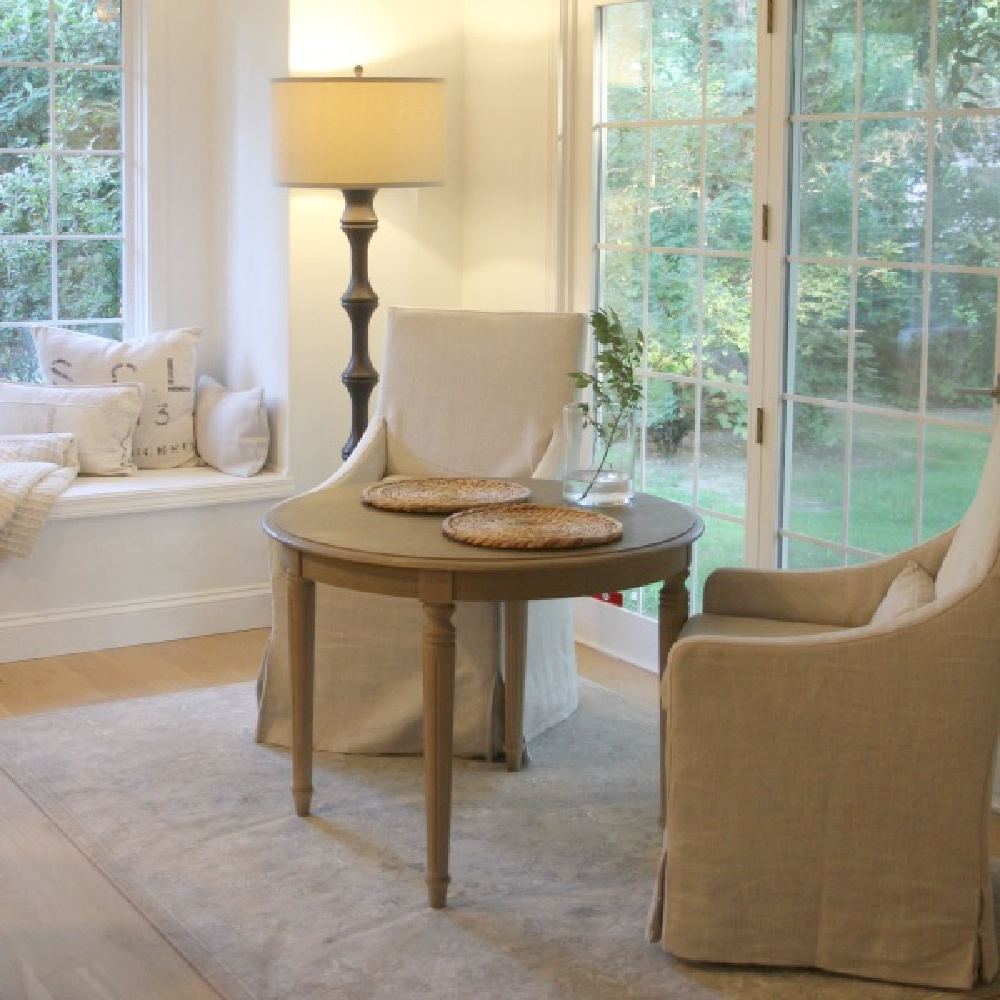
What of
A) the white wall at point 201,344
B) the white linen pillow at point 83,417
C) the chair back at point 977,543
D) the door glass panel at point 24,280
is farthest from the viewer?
the door glass panel at point 24,280

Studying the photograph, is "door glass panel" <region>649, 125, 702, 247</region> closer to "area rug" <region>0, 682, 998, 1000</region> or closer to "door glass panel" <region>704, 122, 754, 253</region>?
"door glass panel" <region>704, 122, 754, 253</region>

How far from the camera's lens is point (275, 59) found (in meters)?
4.98

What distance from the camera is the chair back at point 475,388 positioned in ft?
13.2

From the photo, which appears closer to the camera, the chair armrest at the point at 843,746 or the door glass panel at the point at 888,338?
the chair armrest at the point at 843,746

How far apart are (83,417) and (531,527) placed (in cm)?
220

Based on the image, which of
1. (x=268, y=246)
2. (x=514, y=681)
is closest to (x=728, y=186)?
(x=514, y=681)

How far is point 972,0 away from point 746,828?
1.82 m

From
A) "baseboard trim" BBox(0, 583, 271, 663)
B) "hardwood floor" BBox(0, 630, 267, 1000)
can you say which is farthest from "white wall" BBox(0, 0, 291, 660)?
"hardwood floor" BBox(0, 630, 267, 1000)

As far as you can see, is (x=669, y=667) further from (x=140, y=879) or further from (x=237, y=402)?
(x=237, y=402)

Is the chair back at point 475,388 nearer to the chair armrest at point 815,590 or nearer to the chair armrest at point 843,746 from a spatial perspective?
the chair armrest at point 815,590

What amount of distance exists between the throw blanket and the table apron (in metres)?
1.69

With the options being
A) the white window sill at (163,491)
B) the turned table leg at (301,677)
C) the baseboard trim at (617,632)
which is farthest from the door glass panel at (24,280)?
the turned table leg at (301,677)

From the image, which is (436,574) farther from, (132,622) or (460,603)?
(132,622)

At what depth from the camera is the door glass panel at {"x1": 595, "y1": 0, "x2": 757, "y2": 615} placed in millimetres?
4277
